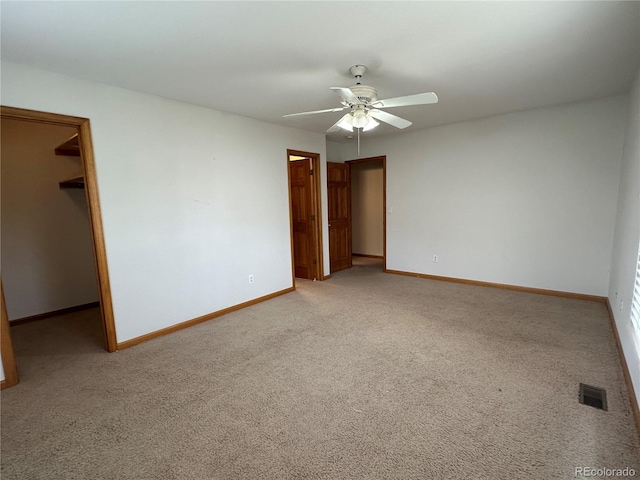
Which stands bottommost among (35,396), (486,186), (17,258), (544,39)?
(35,396)

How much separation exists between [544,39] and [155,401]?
3.79 metres

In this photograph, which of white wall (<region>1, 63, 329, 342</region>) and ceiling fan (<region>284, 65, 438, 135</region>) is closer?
ceiling fan (<region>284, 65, 438, 135</region>)

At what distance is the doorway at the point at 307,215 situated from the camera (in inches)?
203

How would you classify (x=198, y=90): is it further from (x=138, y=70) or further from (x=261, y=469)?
(x=261, y=469)

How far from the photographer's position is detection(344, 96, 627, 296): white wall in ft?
12.2

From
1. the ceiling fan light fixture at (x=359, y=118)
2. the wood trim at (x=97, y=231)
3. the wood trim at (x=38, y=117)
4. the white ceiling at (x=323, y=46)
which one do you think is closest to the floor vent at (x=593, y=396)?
the white ceiling at (x=323, y=46)

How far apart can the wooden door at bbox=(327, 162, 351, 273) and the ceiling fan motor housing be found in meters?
3.24

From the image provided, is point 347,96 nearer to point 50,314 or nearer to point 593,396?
point 593,396

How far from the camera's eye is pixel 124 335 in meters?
3.03

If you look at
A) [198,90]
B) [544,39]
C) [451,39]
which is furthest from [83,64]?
[544,39]

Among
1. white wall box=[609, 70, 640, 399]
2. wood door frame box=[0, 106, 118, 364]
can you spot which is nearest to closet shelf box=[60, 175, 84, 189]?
wood door frame box=[0, 106, 118, 364]

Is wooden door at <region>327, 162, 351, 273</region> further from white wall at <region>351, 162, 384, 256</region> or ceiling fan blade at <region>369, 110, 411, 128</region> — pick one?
ceiling fan blade at <region>369, 110, 411, 128</region>

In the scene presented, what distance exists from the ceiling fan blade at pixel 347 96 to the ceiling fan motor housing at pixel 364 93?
4 cm
